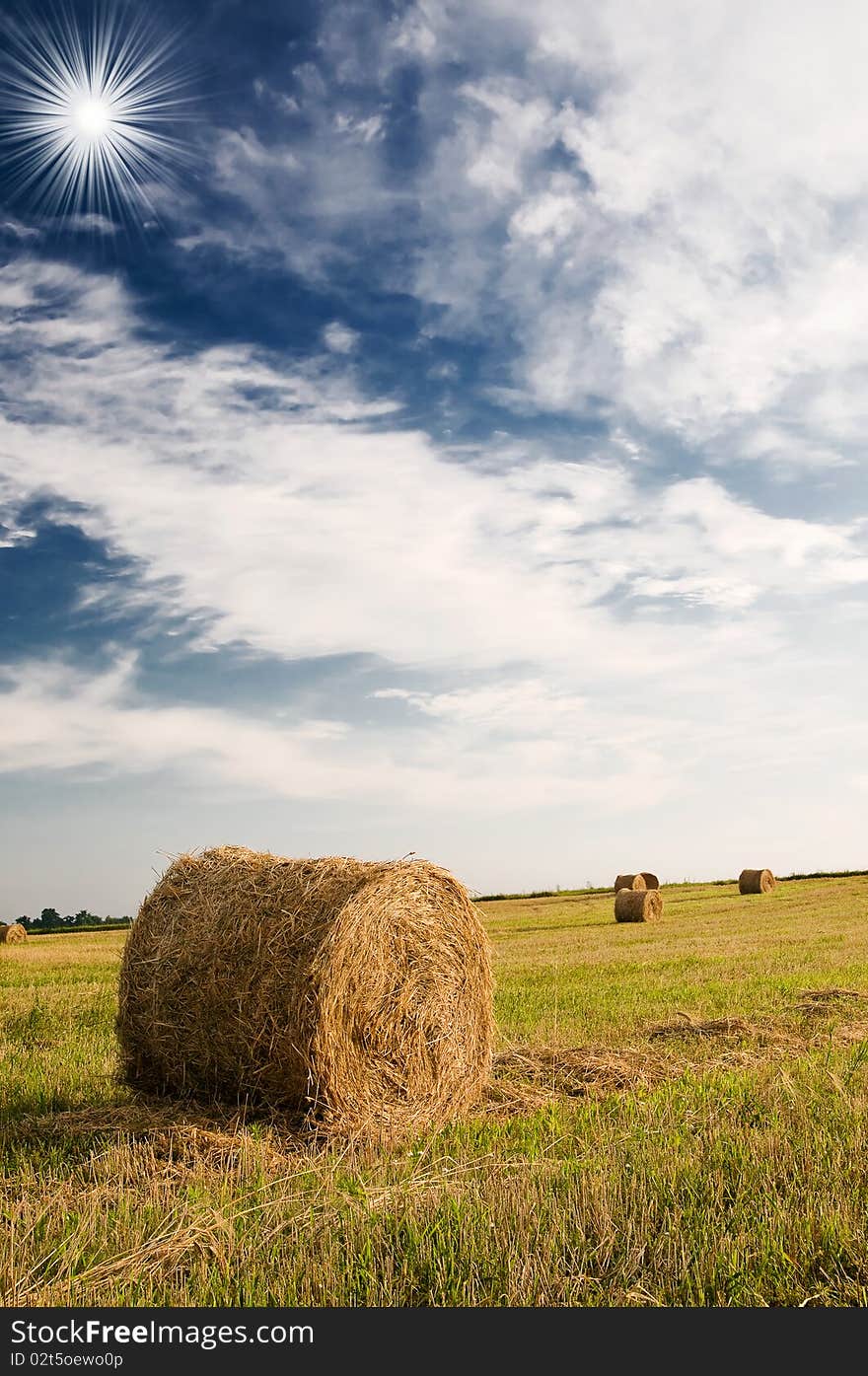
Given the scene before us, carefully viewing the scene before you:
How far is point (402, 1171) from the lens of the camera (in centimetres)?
614

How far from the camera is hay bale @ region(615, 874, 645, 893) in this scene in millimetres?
41812

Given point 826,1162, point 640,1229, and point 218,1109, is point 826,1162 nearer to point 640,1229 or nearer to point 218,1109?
point 640,1229

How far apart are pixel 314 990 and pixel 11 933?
33477 millimetres

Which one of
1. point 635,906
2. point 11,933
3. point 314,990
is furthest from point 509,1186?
point 11,933

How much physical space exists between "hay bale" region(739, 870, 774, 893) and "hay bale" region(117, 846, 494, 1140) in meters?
37.4

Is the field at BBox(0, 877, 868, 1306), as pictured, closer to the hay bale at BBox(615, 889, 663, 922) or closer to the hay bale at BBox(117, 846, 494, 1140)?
the hay bale at BBox(117, 846, 494, 1140)

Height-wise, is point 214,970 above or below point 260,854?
below

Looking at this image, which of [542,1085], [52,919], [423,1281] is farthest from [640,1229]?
[52,919]

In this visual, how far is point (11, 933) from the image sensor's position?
37094mm

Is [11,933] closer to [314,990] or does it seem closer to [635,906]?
[635,906]

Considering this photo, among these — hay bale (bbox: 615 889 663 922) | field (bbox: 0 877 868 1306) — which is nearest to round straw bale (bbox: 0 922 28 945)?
hay bale (bbox: 615 889 663 922)

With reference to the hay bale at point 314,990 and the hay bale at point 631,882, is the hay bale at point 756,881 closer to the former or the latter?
the hay bale at point 631,882

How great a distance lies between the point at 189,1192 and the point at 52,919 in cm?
5401

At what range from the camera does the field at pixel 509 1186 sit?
4.38 m
